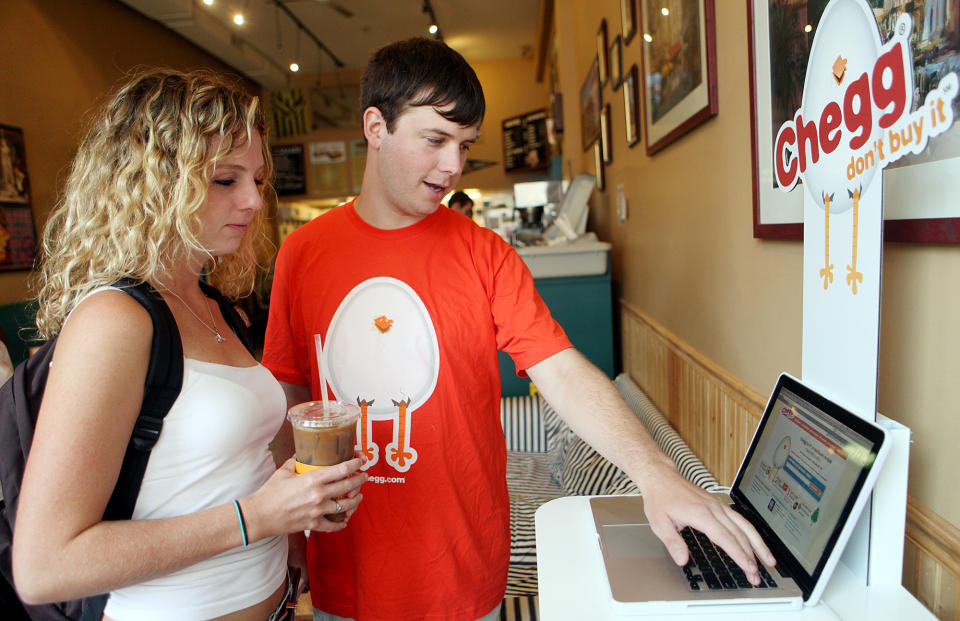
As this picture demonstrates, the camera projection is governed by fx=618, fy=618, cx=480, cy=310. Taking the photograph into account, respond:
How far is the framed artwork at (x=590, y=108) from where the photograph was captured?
4172 mm

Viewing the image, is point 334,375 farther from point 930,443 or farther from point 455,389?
point 930,443

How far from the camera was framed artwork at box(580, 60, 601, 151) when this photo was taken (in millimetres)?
4172

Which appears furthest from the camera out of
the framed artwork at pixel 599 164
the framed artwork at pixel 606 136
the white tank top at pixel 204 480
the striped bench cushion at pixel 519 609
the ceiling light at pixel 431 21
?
the ceiling light at pixel 431 21

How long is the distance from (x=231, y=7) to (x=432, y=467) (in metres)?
7.72

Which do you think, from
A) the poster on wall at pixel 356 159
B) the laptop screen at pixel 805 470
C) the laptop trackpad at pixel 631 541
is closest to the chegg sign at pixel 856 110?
the laptop screen at pixel 805 470

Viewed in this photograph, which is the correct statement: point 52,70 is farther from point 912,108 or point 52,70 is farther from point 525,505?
point 912,108

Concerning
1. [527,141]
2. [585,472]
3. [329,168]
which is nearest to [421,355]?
[585,472]

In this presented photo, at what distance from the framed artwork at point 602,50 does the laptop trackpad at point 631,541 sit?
3.25 meters

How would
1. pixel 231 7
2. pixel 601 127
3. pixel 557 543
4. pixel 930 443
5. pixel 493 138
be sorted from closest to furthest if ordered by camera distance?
pixel 930 443
pixel 557 543
pixel 601 127
pixel 231 7
pixel 493 138

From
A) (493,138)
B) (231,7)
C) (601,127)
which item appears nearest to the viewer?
(601,127)

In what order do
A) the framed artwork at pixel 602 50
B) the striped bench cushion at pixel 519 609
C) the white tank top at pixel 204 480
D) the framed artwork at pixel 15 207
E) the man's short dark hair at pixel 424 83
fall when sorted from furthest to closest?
the framed artwork at pixel 15 207 → the framed artwork at pixel 602 50 → the striped bench cushion at pixel 519 609 → the man's short dark hair at pixel 424 83 → the white tank top at pixel 204 480

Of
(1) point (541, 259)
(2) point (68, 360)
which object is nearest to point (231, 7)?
(1) point (541, 259)

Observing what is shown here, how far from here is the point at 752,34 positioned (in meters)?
1.42

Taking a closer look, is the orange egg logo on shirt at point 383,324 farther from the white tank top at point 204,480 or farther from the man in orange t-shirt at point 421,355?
the white tank top at point 204,480
